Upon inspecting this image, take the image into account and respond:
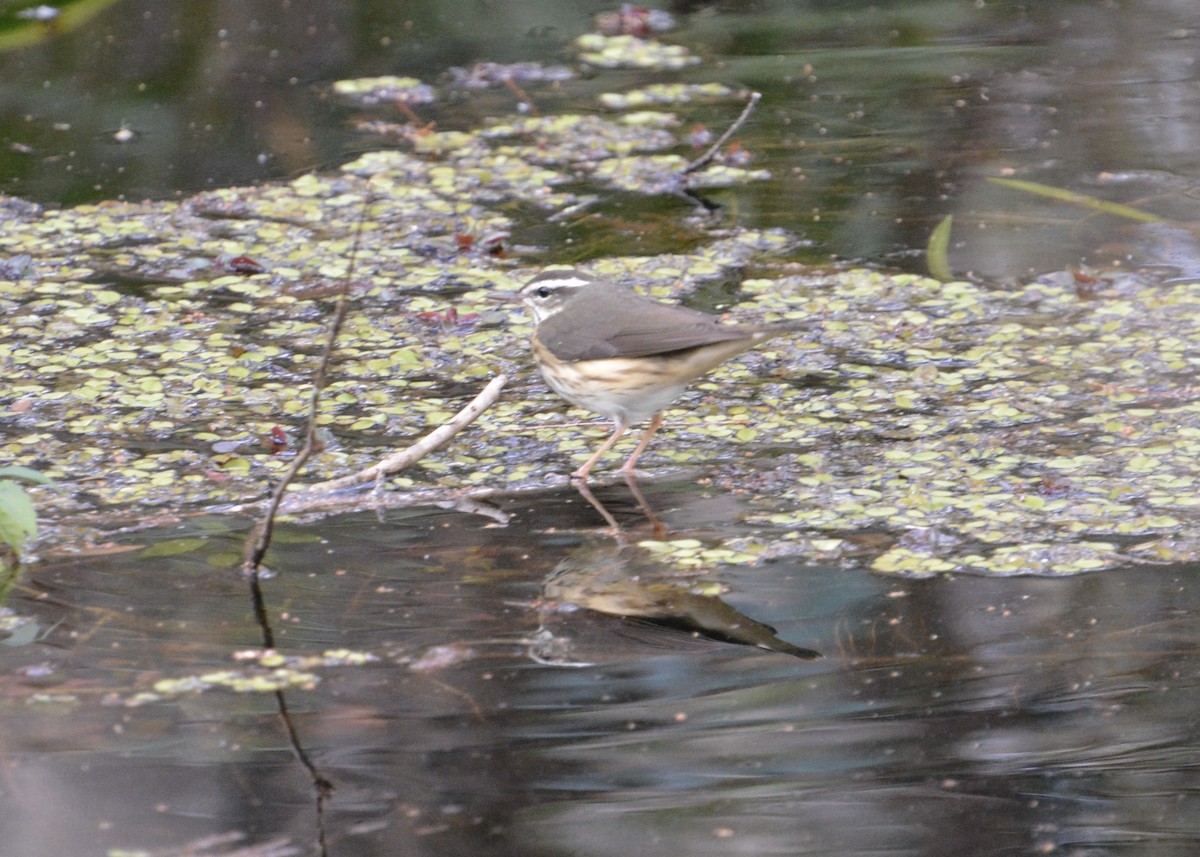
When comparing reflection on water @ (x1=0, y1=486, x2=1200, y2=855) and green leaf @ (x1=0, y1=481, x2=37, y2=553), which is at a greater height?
green leaf @ (x1=0, y1=481, x2=37, y2=553)

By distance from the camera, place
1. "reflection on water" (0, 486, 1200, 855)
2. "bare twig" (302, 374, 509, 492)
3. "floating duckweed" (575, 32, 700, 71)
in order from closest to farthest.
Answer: "reflection on water" (0, 486, 1200, 855) → "bare twig" (302, 374, 509, 492) → "floating duckweed" (575, 32, 700, 71)

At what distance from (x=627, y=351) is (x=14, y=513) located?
2.06 m

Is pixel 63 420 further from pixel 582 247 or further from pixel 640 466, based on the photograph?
pixel 582 247

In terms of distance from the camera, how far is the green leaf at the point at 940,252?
7043 millimetres

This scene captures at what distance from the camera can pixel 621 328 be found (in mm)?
5312

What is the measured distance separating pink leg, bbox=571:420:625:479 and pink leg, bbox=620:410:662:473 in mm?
86

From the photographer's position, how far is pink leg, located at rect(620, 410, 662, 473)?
17.8 ft

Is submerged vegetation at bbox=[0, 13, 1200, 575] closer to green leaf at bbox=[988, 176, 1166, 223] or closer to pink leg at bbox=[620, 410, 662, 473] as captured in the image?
pink leg at bbox=[620, 410, 662, 473]

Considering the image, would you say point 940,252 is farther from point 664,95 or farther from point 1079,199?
point 664,95

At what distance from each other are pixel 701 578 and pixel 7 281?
159 inches

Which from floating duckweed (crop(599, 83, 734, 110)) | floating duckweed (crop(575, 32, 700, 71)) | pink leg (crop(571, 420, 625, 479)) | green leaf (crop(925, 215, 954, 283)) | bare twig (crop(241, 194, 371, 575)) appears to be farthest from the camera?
floating duckweed (crop(575, 32, 700, 71))

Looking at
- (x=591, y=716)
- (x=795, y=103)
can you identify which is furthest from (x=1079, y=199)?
(x=591, y=716)

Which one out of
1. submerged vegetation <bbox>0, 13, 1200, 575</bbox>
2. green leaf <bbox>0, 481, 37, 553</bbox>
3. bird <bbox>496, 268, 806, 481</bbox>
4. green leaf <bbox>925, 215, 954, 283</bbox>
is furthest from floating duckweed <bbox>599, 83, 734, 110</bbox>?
green leaf <bbox>0, 481, 37, 553</bbox>

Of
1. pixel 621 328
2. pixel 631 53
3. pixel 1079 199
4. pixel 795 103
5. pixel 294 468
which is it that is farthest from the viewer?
pixel 631 53
